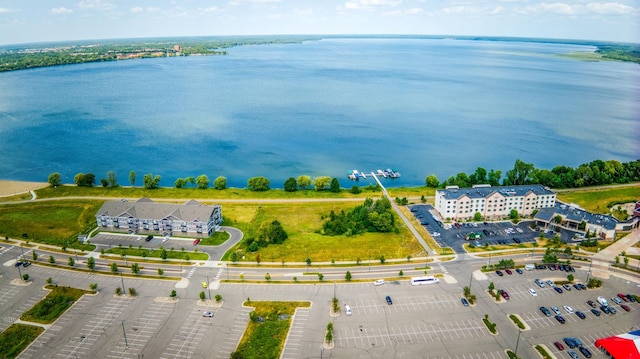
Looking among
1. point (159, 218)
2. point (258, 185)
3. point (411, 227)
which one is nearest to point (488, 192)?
point (411, 227)

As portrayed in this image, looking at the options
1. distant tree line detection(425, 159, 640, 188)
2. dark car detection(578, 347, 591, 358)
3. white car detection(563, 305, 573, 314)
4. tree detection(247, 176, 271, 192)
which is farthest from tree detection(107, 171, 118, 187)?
dark car detection(578, 347, 591, 358)

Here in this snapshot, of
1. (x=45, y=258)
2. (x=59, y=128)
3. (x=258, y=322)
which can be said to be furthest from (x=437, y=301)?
(x=59, y=128)

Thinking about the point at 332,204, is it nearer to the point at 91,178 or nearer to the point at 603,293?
the point at 603,293

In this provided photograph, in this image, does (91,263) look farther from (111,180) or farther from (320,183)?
(320,183)

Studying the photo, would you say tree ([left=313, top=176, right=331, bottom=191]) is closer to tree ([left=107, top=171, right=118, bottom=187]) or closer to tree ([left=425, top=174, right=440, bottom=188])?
tree ([left=425, top=174, right=440, bottom=188])

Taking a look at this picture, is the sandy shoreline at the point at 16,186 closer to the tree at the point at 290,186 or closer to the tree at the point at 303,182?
the tree at the point at 290,186

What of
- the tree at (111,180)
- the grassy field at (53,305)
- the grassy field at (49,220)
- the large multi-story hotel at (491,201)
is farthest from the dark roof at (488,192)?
the tree at (111,180)
